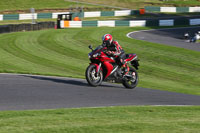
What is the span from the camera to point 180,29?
1746 inches

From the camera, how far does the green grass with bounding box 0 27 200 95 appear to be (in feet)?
60.1

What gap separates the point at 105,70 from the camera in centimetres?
1406

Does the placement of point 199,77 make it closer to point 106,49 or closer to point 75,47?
point 106,49

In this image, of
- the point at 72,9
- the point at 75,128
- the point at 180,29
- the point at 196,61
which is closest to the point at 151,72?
the point at 196,61

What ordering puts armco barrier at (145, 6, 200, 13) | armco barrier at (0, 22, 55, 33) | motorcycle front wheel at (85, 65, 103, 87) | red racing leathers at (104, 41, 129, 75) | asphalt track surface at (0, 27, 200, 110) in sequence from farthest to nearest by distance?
armco barrier at (145, 6, 200, 13) < armco barrier at (0, 22, 55, 33) < red racing leathers at (104, 41, 129, 75) < motorcycle front wheel at (85, 65, 103, 87) < asphalt track surface at (0, 27, 200, 110)

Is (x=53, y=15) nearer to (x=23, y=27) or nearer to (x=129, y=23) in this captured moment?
(x=129, y=23)

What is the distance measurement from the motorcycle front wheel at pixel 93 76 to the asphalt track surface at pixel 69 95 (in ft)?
0.67

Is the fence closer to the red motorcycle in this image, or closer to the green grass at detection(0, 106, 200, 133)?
the red motorcycle

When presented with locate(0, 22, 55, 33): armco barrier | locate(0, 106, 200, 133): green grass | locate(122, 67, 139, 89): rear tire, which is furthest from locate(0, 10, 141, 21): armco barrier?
locate(0, 106, 200, 133): green grass

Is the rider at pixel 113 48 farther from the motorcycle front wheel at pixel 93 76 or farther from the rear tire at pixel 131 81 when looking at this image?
the motorcycle front wheel at pixel 93 76

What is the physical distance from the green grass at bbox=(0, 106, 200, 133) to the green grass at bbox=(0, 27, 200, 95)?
214 inches

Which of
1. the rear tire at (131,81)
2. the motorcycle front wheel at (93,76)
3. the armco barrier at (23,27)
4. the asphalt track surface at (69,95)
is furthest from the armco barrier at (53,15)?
the motorcycle front wheel at (93,76)

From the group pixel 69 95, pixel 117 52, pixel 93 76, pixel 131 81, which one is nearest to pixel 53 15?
pixel 131 81

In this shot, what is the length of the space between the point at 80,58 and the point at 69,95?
40.3ft
